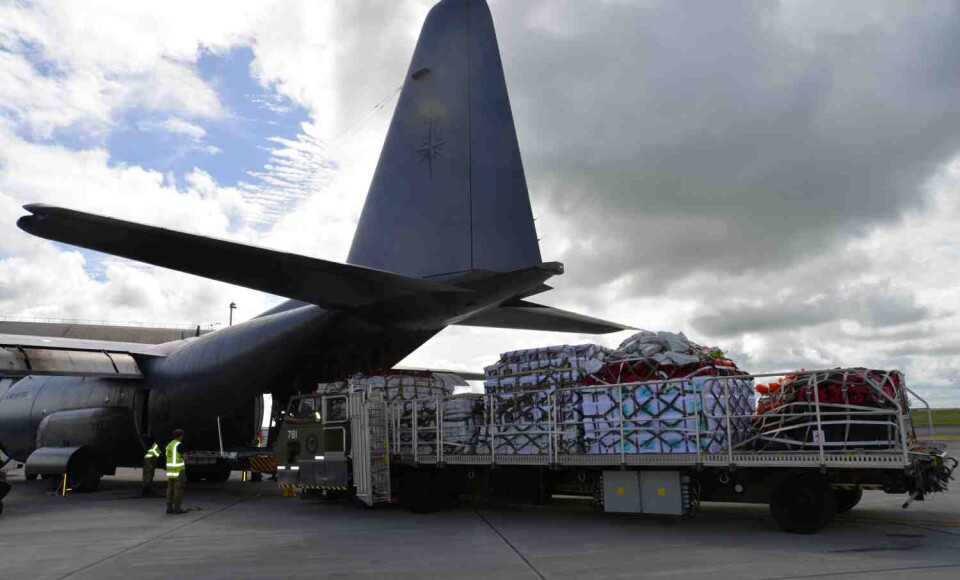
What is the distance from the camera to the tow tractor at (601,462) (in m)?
8.71

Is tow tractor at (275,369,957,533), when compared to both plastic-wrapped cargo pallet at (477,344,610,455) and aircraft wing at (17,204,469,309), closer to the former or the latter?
plastic-wrapped cargo pallet at (477,344,610,455)

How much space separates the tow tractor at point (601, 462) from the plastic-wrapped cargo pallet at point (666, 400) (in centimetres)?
12

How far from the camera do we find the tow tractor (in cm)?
871

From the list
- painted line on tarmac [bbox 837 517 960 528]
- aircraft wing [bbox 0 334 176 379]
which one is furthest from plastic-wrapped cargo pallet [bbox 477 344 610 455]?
aircraft wing [bbox 0 334 176 379]

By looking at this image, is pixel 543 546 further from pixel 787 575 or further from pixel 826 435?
pixel 826 435

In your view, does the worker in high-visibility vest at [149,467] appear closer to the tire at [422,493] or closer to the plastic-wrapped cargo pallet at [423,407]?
the plastic-wrapped cargo pallet at [423,407]

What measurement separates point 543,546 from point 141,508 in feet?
31.6

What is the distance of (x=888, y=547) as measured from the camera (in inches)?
323

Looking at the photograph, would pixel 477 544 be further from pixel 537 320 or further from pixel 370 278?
pixel 537 320

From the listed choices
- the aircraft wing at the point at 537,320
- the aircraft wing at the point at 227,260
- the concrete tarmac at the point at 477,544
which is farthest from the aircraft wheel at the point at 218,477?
the aircraft wing at the point at 227,260

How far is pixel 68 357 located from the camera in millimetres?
17391

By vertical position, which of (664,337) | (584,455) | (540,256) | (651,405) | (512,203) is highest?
(512,203)

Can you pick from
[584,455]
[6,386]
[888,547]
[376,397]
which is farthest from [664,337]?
[6,386]

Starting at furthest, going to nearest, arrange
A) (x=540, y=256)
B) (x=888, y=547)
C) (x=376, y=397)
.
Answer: (x=376, y=397)
(x=540, y=256)
(x=888, y=547)
